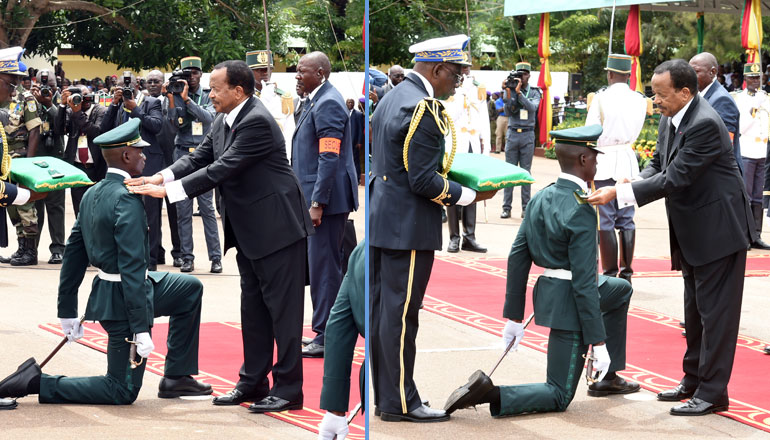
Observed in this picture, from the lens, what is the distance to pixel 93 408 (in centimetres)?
616

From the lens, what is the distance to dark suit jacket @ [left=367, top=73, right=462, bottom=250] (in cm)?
580

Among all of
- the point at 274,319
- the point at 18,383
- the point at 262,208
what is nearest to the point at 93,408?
the point at 18,383

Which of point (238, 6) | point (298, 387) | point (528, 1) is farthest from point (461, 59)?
point (238, 6)

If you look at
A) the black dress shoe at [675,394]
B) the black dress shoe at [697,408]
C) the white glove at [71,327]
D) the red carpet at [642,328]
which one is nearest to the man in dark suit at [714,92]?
the red carpet at [642,328]

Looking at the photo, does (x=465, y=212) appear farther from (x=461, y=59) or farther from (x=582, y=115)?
(x=582, y=115)

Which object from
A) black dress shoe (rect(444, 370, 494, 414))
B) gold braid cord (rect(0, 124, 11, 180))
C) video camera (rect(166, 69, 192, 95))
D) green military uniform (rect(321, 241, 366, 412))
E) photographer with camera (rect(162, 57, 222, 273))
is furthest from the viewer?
video camera (rect(166, 69, 192, 95))

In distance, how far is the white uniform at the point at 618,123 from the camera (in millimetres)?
10000

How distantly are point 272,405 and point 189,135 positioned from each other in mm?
5504

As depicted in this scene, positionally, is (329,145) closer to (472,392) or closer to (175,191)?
(175,191)

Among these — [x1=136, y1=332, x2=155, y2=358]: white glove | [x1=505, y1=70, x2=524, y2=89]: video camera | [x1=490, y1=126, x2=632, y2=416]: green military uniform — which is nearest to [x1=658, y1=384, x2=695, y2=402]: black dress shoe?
[x1=490, y1=126, x2=632, y2=416]: green military uniform

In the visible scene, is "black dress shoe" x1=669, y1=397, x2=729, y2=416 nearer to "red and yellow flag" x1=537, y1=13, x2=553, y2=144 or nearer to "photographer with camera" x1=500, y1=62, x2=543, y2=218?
"photographer with camera" x1=500, y1=62, x2=543, y2=218

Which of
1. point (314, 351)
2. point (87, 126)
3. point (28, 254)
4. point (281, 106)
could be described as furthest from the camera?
point (281, 106)

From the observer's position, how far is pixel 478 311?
30.3ft

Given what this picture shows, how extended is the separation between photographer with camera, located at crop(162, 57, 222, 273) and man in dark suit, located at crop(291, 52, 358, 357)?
330 cm
